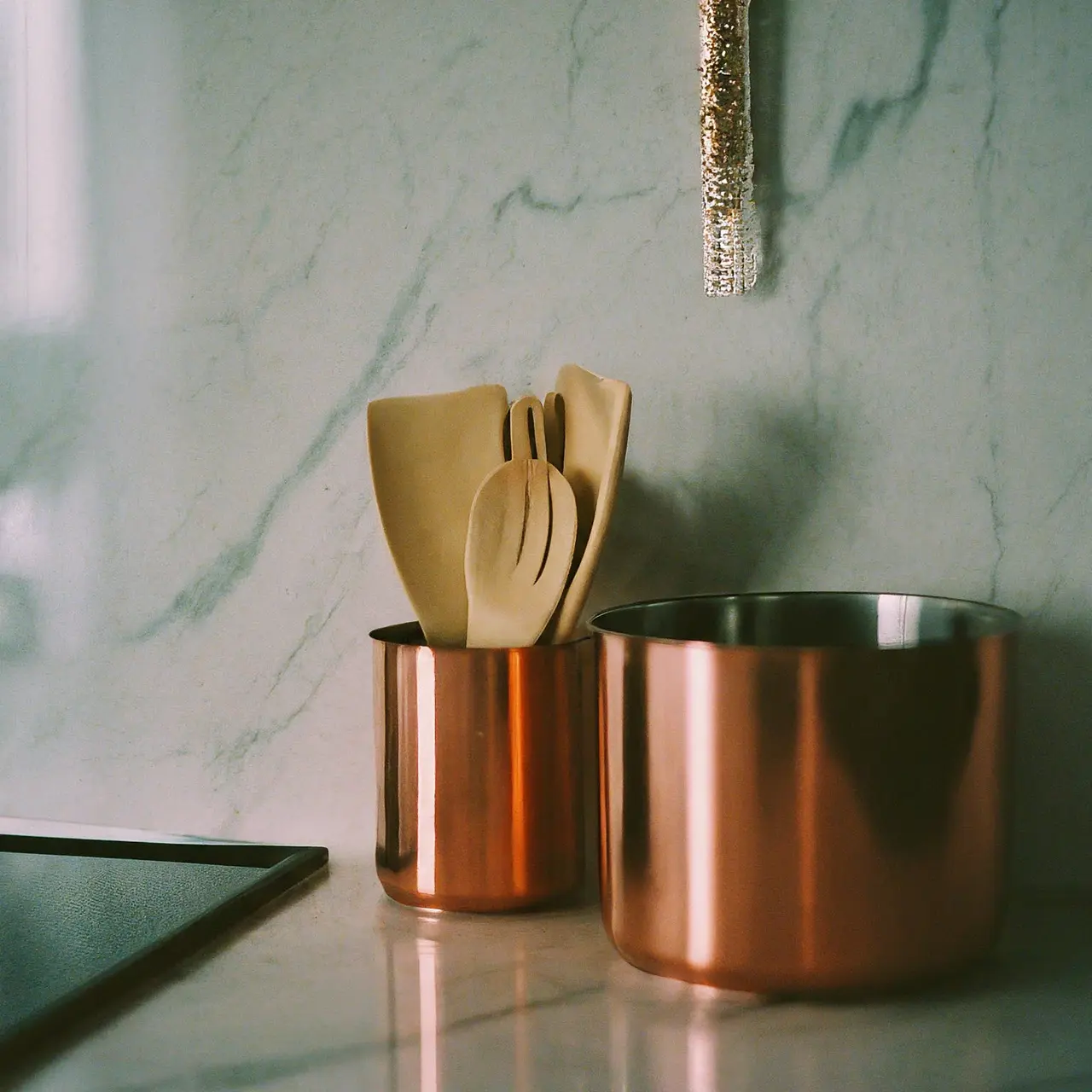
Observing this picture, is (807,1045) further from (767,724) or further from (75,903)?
(75,903)

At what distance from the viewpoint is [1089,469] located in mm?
718

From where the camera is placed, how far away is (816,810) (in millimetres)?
526

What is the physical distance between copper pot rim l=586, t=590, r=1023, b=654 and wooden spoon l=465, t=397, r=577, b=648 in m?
0.04

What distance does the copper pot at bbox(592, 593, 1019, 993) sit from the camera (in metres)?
0.53

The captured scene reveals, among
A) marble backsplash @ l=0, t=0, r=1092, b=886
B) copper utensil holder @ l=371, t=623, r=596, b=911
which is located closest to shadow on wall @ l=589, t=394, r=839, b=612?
marble backsplash @ l=0, t=0, r=1092, b=886

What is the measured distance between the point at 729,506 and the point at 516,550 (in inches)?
5.8

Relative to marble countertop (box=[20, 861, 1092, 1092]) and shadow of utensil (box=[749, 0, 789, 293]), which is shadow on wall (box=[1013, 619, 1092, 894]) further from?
shadow of utensil (box=[749, 0, 789, 293])

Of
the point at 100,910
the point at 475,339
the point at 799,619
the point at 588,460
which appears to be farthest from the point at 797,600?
the point at 100,910

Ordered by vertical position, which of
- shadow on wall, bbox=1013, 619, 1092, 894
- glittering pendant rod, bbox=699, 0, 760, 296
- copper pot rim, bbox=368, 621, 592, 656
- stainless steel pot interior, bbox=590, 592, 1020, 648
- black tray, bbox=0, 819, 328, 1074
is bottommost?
black tray, bbox=0, 819, 328, 1074

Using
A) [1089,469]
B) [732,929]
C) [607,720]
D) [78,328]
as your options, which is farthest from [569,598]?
[78,328]

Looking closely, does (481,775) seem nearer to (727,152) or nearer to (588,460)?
(588,460)

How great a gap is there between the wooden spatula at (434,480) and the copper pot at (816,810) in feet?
0.60

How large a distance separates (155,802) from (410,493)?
1.03ft

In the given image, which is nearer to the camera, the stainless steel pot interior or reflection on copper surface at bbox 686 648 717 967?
reflection on copper surface at bbox 686 648 717 967
